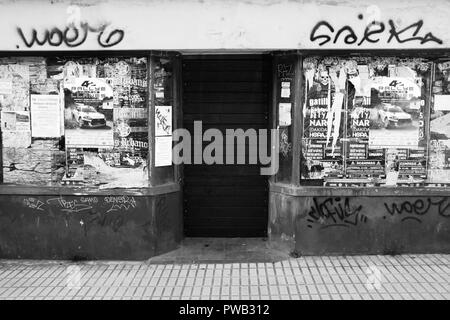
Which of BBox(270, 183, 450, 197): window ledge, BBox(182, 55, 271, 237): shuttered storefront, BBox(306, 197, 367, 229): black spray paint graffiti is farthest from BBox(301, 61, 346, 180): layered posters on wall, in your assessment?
BBox(182, 55, 271, 237): shuttered storefront

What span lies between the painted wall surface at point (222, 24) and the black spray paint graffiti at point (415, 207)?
1.97m

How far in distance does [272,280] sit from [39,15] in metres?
4.21

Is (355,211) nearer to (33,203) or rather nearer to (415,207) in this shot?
(415,207)

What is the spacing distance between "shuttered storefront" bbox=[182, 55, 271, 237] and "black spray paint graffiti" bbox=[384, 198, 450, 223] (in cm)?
172

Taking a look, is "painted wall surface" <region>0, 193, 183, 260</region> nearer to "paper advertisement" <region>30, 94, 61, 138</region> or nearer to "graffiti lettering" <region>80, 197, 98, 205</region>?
"graffiti lettering" <region>80, 197, 98, 205</region>

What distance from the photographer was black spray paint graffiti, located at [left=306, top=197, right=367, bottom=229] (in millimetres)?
6117

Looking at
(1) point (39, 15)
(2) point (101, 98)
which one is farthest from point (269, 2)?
(1) point (39, 15)

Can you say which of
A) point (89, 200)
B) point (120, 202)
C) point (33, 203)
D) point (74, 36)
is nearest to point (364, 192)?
point (120, 202)

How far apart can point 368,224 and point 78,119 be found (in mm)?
3969

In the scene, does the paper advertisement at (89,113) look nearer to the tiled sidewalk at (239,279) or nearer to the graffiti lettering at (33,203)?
the graffiti lettering at (33,203)

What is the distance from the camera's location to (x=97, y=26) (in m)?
5.77

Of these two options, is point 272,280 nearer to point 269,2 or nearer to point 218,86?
point 218,86

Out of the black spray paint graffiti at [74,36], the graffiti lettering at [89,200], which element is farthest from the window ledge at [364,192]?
the black spray paint graffiti at [74,36]

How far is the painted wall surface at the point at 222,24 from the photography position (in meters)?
5.74
